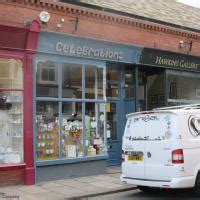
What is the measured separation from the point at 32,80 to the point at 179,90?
7.26 metres

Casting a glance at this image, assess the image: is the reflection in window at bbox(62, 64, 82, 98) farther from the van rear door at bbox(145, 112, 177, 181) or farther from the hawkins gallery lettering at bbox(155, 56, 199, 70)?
the van rear door at bbox(145, 112, 177, 181)

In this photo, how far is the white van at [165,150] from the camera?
9164 mm

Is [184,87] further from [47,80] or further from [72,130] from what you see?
[47,80]

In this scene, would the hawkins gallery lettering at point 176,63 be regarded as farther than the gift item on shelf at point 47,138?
Yes

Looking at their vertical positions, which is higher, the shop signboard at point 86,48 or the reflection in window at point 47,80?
the shop signboard at point 86,48

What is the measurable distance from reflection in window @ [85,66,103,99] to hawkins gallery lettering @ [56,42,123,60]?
0.45 m

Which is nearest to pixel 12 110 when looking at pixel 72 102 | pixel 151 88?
pixel 72 102

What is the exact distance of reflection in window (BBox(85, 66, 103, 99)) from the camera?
13.5 meters

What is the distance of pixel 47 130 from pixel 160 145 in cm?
416

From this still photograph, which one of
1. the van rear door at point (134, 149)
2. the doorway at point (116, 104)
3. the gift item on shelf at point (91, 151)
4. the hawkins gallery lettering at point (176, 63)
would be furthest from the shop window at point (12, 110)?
the hawkins gallery lettering at point (176, 63)

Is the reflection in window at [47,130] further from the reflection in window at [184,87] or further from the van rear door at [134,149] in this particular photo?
the reflection in window at [184,87]

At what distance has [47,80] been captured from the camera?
12.4 meters

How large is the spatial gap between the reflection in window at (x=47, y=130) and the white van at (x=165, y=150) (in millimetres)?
3036

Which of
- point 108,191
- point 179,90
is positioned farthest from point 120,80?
point 108,191
